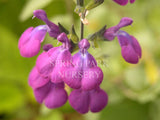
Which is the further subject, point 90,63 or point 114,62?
point 114,62

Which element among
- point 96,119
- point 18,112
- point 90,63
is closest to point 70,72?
point 90,63

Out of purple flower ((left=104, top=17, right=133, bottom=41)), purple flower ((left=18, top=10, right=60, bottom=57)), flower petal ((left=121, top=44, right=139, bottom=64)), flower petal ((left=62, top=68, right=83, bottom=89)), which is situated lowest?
flower petal ((left=121, top=44, right=139, bottom=64))

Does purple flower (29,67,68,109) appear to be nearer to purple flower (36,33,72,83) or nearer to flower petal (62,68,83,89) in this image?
purple flower (36,33,72,83)

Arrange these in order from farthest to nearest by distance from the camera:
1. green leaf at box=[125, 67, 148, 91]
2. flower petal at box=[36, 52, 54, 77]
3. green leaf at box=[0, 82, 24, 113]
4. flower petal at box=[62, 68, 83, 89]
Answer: green leaf at box=[0, 82, 24, 113]
green leaf at box=[125, 67, 148, 91]
flower petal at box=[36, 52, 54, 77]
flower petal at box=[62, 68, 83, 89]

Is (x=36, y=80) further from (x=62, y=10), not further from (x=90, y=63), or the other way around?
(x=62, y=10)

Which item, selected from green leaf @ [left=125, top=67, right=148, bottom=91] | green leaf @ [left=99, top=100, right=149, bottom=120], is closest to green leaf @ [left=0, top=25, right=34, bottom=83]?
green leaf @ [left=99, top=100, right=149, bottom=120]

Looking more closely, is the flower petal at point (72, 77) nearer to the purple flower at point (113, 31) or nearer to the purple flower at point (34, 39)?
the purple flower at point (34, 39)

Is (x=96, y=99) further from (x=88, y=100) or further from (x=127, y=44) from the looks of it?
(x=127, y=44)

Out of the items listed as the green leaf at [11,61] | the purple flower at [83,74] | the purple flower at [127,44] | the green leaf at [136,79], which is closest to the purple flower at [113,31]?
the purple flower at [127,44]
